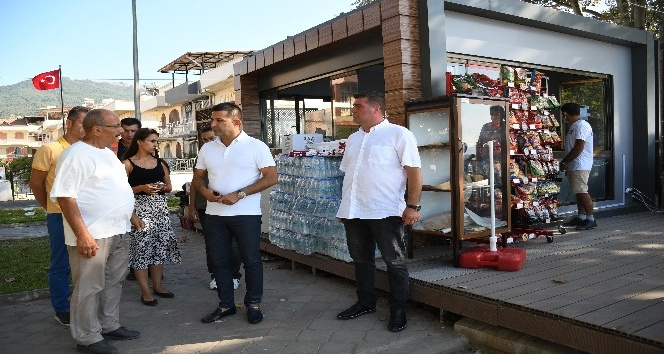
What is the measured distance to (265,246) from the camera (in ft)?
22.4

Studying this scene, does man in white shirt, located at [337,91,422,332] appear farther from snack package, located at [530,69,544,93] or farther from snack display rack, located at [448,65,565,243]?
snack package, located at [530,69,544,93]

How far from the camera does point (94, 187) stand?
3516 millimetres

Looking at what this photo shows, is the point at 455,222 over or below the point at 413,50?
below

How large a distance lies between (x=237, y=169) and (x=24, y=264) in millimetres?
4718

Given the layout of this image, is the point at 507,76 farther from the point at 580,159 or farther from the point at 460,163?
the point at 460,163

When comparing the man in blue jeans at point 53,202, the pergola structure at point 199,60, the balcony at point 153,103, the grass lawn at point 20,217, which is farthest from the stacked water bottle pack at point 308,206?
the balcony at point 153,103

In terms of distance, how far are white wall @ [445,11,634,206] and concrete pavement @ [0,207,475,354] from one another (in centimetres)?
336

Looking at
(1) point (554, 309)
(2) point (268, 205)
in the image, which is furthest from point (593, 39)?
(1) point (554, 309)

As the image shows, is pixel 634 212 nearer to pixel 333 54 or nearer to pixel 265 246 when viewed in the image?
pixel 333 54

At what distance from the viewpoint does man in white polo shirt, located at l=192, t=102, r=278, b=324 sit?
410cm

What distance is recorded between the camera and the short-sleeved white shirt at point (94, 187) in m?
3.38

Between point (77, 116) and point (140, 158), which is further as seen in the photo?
point (140, 158)

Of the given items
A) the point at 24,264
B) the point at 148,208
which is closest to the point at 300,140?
the point at 148,208

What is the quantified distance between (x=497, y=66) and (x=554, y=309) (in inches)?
165
